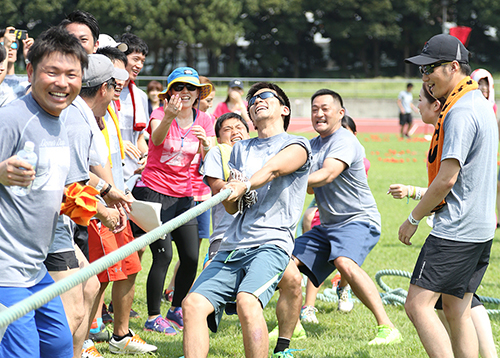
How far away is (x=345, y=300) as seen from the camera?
5.97 meters

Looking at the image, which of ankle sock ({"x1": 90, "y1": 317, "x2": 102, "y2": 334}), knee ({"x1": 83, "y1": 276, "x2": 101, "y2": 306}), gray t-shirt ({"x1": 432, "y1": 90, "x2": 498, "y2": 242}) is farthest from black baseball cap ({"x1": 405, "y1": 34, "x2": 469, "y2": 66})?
ankle sock ({"x1": 90, "y1": 317, "x2": 102, "y2": 334})

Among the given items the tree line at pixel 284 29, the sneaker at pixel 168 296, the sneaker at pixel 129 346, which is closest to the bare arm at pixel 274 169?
the sneaker at pixel 129 346

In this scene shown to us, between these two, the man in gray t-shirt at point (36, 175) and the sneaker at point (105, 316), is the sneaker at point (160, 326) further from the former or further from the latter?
the man in gray t-shirt at point (36, 175)

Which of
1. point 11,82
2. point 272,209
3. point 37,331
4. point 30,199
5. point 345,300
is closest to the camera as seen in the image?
point 30,199

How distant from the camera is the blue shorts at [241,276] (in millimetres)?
3719

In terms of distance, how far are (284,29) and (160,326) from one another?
5224cm

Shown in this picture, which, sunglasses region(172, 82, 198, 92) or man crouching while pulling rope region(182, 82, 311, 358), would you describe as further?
sunglasses region(172, 82, 198, 92)

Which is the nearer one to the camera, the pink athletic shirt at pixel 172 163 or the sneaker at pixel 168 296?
the pink athletic shirt at pixel 172 163

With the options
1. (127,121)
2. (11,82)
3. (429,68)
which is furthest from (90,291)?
(429,68)

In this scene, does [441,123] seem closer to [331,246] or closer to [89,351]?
[331,246]

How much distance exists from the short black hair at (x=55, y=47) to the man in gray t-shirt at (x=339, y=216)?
2.46 m

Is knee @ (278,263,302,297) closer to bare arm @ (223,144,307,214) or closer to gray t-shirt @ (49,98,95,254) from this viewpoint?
bare arm @ (223,144,307,214)

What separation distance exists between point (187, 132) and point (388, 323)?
251cm

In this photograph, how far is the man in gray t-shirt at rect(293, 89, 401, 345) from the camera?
4.94 meters
